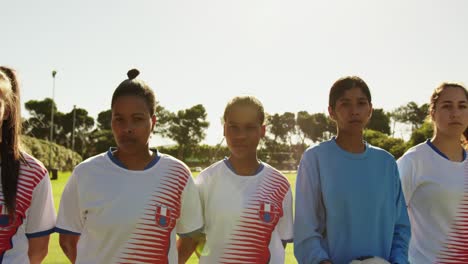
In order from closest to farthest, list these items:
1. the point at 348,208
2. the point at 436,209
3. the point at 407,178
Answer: the point at 348,208
the point at 436,209
the point at 407,178

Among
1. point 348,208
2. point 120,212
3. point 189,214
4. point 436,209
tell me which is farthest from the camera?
point 436,209

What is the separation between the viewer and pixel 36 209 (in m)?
3.08

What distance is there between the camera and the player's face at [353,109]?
3256 mm

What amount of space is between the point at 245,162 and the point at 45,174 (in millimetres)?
1408

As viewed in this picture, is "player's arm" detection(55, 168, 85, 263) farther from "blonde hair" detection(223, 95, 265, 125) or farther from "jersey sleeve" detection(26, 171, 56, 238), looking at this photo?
"blonde hair" detection(223, 95, 265, 125)

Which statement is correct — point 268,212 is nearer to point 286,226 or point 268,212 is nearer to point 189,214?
point 286,226

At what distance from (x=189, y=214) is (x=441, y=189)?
1.97 meters

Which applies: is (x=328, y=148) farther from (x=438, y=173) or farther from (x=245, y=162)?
(x=438, y=173)

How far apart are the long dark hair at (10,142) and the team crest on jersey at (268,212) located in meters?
1.64

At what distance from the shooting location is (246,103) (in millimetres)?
3645

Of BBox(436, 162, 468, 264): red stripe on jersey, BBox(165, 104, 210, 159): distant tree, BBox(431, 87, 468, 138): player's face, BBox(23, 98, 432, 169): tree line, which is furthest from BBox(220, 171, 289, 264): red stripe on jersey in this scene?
BBox(165, 104, 210, 159): distant tree

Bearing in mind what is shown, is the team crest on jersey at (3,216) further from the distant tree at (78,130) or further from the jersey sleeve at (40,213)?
the distant tree at (78,130)

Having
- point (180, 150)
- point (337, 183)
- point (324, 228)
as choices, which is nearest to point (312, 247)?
point (324, 228)

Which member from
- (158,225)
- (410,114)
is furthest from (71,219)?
(410,114)
